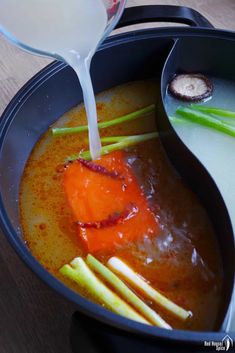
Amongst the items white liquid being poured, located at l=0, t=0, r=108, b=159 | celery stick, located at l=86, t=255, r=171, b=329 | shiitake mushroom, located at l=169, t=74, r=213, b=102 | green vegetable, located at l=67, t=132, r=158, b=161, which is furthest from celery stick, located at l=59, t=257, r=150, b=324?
shiitake mushroom, located at l=169, t=74, r=213, b=102

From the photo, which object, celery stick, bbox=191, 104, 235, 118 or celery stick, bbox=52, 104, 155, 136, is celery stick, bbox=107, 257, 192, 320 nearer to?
celery stick, bbox=52, 104, 155, 136

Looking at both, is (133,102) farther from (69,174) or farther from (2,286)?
(2,286)

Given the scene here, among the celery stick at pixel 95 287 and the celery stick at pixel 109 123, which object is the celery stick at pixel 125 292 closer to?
the celery stick at pixel 95 287

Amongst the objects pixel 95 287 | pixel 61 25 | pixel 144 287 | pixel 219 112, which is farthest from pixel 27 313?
pixel 219 112

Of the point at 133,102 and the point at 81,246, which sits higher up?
the point at 133,102

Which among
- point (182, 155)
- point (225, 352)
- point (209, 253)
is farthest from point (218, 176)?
Answer: point (225, 352)
